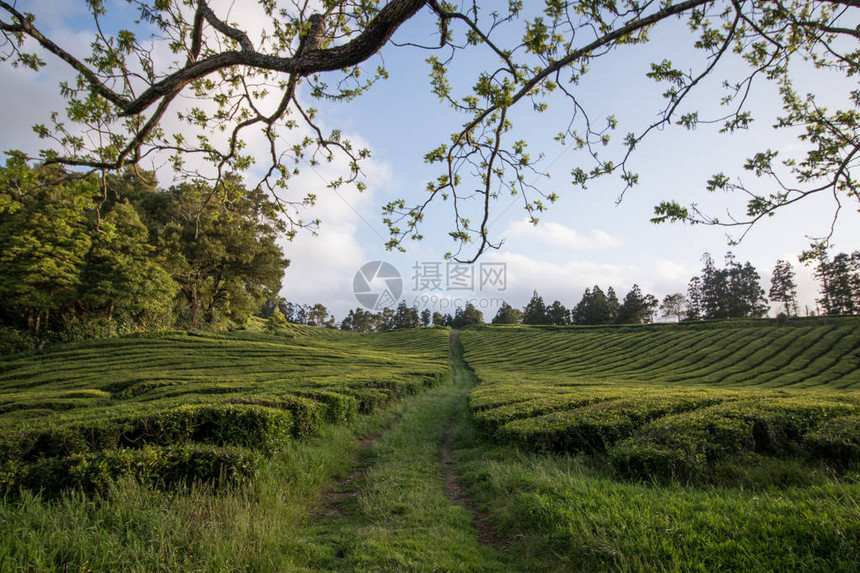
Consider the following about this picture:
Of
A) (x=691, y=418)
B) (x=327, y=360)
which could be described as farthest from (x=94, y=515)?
(x=327, y=360)

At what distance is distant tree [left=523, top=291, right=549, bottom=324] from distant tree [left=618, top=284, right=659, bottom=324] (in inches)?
661

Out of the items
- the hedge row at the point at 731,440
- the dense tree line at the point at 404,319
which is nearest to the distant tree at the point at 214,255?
the hedge row at the point at 731,440

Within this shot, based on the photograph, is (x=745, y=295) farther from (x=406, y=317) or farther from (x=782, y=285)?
(x=406, y=317)

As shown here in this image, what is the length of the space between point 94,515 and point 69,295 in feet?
101

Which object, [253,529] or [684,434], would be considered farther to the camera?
[684,434]

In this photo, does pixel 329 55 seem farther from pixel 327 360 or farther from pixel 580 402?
pixel 327 360

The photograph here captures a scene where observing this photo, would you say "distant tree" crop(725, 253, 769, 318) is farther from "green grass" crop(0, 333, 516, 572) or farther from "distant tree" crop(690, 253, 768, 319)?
"green grass" crop(0, 333, 516, 572)

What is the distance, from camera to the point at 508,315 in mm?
86875

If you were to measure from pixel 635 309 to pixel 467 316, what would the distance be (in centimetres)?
4076

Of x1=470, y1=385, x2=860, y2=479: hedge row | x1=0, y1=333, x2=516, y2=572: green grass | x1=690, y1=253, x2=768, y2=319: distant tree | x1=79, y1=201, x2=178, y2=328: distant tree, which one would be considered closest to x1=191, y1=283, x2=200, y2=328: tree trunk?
x1=79, y1=201, x2=178, y2=328: distant tree

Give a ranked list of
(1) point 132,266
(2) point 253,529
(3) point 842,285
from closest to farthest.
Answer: (2) point 253,529, (1) point 132,266, (3) point 842,285

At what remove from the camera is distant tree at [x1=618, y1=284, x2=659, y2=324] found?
67.6 m

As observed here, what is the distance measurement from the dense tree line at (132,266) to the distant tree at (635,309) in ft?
214

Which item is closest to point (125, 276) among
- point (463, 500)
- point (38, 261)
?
point (38, 261)
